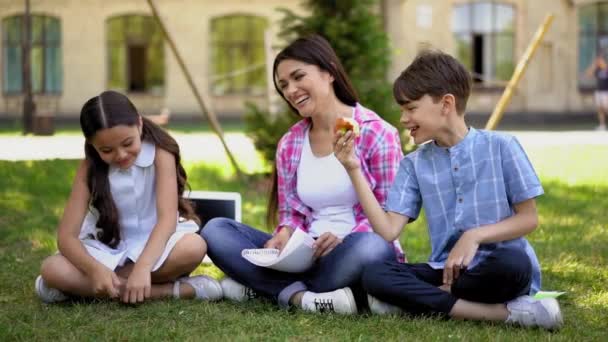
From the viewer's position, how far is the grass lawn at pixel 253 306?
10.5 ft

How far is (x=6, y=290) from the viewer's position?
416 cm

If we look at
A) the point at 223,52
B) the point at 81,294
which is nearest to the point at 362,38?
the point at 81,294

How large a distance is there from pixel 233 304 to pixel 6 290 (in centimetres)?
110

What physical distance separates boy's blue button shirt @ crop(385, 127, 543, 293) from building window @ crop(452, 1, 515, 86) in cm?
2023

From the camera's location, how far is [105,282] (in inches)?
143

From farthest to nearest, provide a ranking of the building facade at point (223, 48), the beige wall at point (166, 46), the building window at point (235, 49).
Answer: the building window at point (235, 49)
the beige wall at point (166, 46)
the building facade at point (223, 48)

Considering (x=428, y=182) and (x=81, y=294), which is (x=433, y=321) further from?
(x=81, y=294)

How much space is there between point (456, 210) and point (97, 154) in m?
1.46

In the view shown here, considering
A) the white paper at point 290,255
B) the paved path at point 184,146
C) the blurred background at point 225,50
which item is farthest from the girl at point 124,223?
the blurred background at point 225,50

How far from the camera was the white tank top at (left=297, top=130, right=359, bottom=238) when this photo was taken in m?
3.76

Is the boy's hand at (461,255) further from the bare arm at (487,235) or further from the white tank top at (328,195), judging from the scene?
the white tank top at (328,195)

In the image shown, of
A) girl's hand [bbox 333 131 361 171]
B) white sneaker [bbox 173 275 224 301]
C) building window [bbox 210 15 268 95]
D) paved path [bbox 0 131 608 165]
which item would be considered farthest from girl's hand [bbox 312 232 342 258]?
building window [bbox 210 15 268 95]

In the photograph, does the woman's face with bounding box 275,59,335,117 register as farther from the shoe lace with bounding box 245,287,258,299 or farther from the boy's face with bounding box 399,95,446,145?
the shoe lace with bounding box 245,287,258,299

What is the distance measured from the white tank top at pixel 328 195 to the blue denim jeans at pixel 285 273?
0.56 ft
